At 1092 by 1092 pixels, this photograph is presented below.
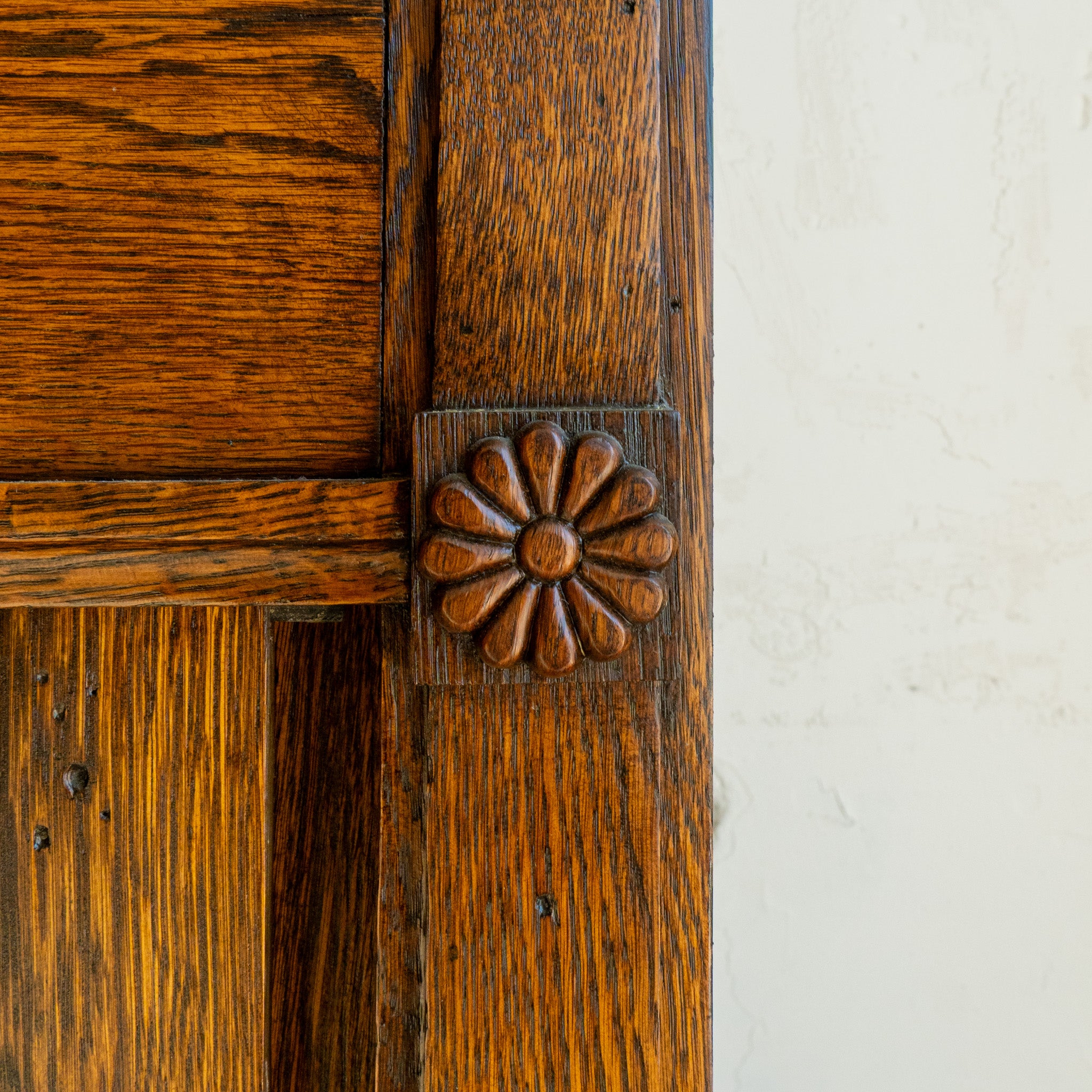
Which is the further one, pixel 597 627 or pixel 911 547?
pixel 911 547

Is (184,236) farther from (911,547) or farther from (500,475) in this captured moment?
(911,547)

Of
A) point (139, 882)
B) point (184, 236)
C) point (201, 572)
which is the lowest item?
point (139, 882)

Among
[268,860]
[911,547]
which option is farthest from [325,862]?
[911,547]

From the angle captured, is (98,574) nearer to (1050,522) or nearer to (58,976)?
(58,976)

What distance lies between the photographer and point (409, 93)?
0.80ft

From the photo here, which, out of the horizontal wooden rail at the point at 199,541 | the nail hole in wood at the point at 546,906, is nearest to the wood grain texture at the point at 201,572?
the horizontal wooden rail at the point at 199,541

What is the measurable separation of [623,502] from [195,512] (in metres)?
0.12

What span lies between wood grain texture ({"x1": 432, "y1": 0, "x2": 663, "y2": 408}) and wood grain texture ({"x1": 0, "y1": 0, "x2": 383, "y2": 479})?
0.03 metres

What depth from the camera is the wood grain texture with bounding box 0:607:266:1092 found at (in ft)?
0.87

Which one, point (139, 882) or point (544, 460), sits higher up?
point (544, 460)

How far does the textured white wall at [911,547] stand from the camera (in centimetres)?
47

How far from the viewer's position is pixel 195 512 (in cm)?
24

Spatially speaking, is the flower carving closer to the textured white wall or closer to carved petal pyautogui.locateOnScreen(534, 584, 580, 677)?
carved petal pyautogui.locateOnScreen(534, 584, 580, 677)

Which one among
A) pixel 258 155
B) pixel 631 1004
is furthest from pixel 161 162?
pixel 631 1004
